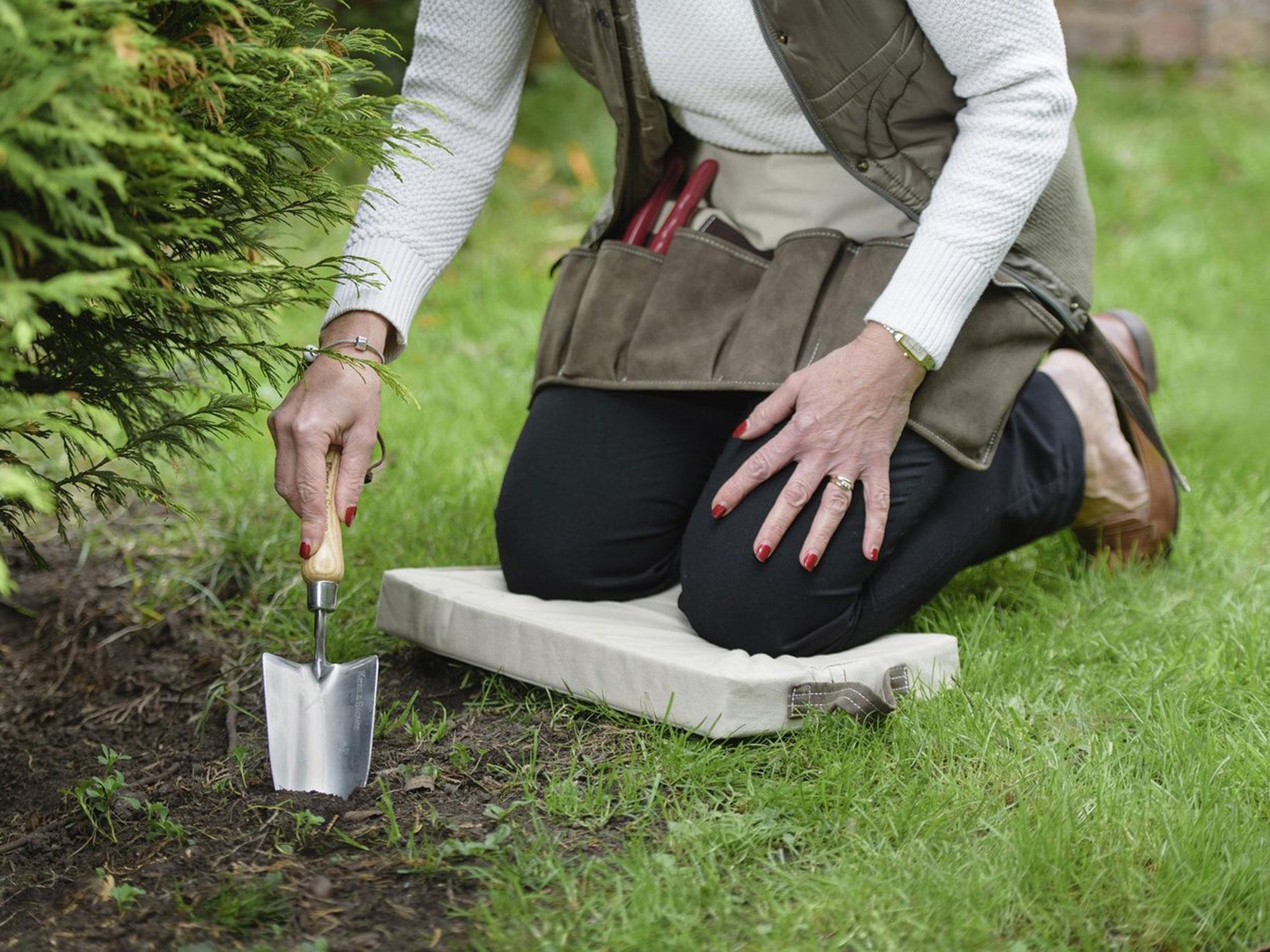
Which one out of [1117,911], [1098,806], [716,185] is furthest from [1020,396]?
[1117,911]

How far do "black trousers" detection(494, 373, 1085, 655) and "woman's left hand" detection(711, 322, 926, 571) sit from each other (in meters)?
0.03

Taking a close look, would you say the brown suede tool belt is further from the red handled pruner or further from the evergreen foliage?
the evergreen foliage

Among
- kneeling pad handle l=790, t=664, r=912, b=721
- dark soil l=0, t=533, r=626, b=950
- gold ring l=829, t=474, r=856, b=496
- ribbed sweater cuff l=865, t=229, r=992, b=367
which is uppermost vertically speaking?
ribbed sweater cuff l=865, t=229, r=992, b=367

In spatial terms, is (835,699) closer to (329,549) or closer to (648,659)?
(648,659)

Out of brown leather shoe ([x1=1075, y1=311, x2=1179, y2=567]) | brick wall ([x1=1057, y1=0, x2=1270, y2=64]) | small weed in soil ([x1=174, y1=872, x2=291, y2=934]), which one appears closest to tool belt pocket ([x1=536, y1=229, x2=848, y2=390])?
brown leather shoe ([x1=1075, y1=311, x2=1179, y2=567])

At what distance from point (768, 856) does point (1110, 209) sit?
3.85 metres

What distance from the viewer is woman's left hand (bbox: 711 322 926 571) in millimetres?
1938

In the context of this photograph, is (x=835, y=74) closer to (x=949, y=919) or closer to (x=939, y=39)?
(x=939, y=39)

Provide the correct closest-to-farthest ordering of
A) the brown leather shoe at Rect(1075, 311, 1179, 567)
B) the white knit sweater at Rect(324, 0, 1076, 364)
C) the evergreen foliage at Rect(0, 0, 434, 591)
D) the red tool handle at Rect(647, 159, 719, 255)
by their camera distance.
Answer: the evergreen foliage at Rect(0, 0, 434, 591) < the white knit sweater at Rect(324, 0, 1076, 364) < the red tool handle at Rect(647, 159, 719, 255) < the brown leather shoe at Rect(1075, 311, 1179, 567)

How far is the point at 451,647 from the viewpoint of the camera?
2.08 m

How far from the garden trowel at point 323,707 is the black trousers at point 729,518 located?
449 millimetres

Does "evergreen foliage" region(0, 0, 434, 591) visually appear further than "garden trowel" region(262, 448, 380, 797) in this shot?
No

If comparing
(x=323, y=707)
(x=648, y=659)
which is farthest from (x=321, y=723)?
(x=648, y=659)

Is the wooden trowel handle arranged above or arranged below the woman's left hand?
below
